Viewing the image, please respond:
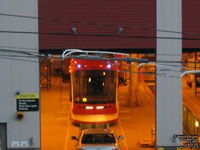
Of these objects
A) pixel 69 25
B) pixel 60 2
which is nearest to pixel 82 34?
pixel 69 25

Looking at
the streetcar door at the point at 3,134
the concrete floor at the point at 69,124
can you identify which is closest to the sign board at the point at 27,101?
the streetcar door at the point at 3,134

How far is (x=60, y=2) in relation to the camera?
42.2 ft

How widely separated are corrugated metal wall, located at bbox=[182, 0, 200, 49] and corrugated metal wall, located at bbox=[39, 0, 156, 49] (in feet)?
3.54

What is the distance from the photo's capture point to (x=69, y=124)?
1972 centimetres

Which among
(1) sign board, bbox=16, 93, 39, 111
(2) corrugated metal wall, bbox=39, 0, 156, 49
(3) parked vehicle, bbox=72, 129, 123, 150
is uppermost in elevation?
(2) corrugated metal wall, bbox=39, 0, 156, 49

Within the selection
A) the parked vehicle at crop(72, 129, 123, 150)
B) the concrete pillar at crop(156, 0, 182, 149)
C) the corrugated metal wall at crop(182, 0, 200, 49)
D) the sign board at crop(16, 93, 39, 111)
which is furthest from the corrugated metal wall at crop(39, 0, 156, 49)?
the parked vehicle at crop(72, 129, 123, 150)

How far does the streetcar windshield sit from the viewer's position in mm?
17312

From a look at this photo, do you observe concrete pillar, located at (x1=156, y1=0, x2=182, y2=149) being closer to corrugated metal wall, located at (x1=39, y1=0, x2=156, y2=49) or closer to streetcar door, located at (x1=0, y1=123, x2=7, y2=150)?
corrugated metal wall, located at (x1=39, y1=0, x2=156, y2=49)

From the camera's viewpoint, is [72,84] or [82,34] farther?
[72,84]

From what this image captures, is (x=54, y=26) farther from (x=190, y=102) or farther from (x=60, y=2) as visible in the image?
(x=190, y=102)

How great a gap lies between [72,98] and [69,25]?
5.92 metres

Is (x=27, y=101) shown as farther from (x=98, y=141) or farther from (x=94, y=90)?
(x=94, y=90)

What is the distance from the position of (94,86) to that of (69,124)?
11.4ft

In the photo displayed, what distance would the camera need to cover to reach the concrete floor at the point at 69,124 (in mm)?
15852
